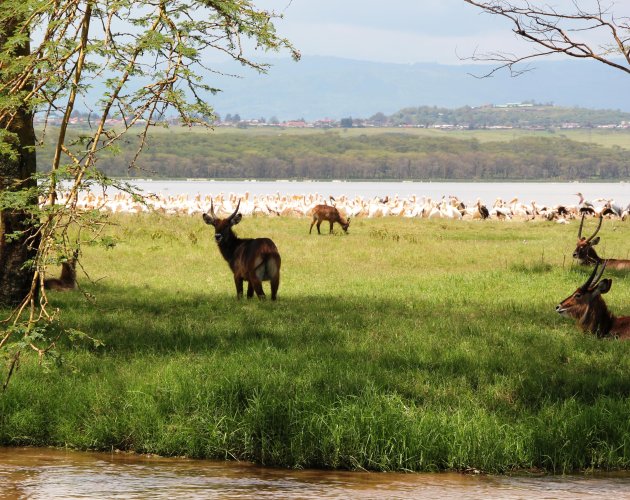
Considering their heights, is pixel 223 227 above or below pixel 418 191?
above

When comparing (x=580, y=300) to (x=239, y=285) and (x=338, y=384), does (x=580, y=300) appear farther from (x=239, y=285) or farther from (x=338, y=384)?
(x=239, y=285)

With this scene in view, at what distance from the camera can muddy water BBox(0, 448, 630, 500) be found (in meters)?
7.84

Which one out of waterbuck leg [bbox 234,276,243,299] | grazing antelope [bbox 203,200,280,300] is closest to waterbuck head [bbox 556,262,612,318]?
grazing antelope [bbox 203,200,280,300]

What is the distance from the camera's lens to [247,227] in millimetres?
32344

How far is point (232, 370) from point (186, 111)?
2805 millimetres

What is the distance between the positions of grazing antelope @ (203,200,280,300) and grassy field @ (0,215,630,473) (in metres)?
0.38

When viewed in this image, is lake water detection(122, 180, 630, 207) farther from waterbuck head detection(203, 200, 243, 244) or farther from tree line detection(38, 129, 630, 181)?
waterbuck head detection(203, 200, 243, 244)

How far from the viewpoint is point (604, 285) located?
11.7 m

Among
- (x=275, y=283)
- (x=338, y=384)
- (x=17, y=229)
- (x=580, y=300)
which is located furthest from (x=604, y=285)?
(x=17, y=229)

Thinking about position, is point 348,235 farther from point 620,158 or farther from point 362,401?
point 620,158

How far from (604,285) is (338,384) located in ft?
12.2

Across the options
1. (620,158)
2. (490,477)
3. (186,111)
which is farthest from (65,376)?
(620,158)

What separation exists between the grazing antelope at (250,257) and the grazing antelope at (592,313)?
16.2ft

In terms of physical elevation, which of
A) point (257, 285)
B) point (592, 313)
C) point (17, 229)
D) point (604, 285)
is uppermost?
point (17, 229)
